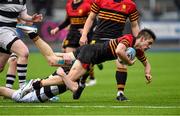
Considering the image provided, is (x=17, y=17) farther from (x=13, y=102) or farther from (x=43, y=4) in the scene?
(x=43, y=4)

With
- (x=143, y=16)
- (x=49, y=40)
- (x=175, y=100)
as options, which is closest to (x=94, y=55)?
(x=175, y=100)

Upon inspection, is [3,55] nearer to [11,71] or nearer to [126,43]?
[11,71]

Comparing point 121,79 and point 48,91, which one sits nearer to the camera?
point 48,91

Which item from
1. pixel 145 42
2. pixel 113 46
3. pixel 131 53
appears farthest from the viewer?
pixel 113 46

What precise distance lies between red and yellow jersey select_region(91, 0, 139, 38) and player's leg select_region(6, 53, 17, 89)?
1.94 meters

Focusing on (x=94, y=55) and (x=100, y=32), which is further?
(x=100, y=32)

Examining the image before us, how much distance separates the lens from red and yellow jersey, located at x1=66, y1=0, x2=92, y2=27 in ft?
63.4

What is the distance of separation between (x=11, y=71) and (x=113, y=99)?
2.15 meters

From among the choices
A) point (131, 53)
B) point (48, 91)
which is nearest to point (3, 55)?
point (48, 91)

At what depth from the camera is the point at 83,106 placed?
45.4ft

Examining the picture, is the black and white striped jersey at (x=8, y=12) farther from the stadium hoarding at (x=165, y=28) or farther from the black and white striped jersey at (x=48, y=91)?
the stadium hoarding at (x=165, y=28)

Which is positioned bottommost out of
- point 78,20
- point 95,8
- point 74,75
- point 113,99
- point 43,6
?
point 43,6

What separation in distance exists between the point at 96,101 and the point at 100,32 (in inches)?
55.7

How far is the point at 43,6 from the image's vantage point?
1508 inches
